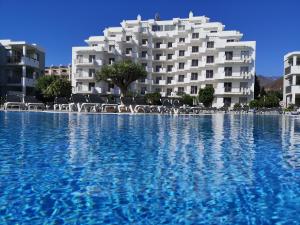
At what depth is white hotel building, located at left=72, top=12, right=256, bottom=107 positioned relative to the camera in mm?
52281

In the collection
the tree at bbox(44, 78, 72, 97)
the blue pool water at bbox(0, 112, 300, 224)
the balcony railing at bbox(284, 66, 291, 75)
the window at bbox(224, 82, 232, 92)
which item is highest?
the balcony railing at bbox(284, 66, 291, 75)

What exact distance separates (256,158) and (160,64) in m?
56.2

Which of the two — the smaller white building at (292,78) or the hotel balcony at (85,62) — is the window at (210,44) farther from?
the hotel balcony at (85,62)

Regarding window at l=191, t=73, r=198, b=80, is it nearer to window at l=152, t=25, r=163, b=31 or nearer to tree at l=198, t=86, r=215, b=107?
tree at l=198, t=86, r=215, b=107

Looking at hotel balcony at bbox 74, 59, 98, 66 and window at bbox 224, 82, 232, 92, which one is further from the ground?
hotel balcony at bbox 74, 59, 98, 66

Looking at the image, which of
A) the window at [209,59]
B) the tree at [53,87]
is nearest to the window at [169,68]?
the window at [209,59]

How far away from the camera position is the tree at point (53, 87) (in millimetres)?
41875

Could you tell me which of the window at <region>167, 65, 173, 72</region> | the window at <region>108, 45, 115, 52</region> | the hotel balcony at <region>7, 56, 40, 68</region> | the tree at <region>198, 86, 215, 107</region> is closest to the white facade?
the hotel balcony at <region>7, 56, 40, 68</region>

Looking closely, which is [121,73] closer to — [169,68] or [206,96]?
[206,96]

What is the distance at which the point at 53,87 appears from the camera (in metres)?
41.8

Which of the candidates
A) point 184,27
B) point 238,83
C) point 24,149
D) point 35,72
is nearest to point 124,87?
point 35,72

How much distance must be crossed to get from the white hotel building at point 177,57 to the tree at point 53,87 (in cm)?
1153

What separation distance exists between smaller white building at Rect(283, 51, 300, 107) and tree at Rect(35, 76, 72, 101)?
32101 mm

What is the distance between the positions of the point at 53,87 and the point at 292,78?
117 feet
